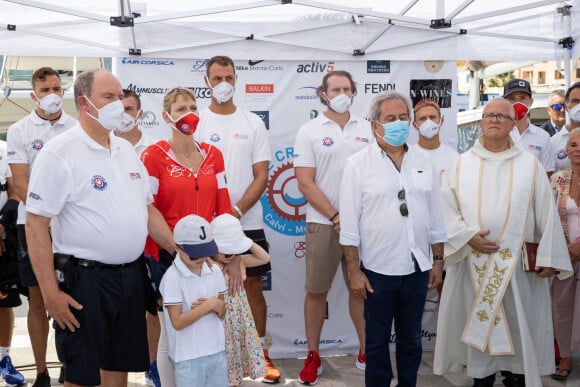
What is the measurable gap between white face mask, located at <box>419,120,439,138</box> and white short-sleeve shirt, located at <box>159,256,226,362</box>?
2329 mm

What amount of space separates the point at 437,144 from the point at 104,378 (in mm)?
3079

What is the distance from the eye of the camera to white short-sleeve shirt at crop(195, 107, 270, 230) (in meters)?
5.34

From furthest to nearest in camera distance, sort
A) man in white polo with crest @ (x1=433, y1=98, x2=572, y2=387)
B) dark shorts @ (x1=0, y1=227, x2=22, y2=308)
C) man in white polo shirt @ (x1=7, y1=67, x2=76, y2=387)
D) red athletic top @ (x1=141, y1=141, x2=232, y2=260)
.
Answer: dark shorts @ (x1=0, y1=227, x2=22, y2=308), man in white polo shirt @ (x1=7, y1=67, x2=76, y2=387), man in white polo with crest @ (x1=433, y1=98, x2=572, y2=387), red athletic top @ (x1=141, y1=141, x2=232, y2=260)

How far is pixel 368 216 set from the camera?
450 cm

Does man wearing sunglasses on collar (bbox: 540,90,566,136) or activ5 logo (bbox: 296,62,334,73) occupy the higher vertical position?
activ5 logo (bbox: 296,62,334,73)

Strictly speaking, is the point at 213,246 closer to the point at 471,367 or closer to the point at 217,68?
the point at 217,68

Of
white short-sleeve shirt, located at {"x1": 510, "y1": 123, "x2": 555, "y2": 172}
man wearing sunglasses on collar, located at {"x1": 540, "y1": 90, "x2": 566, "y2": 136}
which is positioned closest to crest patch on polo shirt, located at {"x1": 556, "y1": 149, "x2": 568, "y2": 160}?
white short-sleeve shirt, located at {"x1": 510, "y1": 123, "x2": 555, "y2": 172}

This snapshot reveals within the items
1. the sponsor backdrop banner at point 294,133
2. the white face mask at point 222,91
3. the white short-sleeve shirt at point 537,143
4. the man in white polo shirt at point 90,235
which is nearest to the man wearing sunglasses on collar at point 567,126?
the white short-sleeve shirt at point 537,143

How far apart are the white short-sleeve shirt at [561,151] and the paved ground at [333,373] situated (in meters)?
1.57

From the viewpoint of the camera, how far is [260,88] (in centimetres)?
610

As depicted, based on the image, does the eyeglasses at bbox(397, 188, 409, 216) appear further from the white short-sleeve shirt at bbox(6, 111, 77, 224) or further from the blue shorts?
the white short-sleeve shirt at bbox(6, 111, 77, 224)

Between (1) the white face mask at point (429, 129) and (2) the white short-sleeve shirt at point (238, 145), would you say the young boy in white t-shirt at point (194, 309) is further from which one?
(1) the white face mask at point (429, 129)

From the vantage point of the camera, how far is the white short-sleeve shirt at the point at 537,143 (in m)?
6.04

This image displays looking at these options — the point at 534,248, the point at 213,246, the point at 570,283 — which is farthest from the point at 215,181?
the point at 570,283
